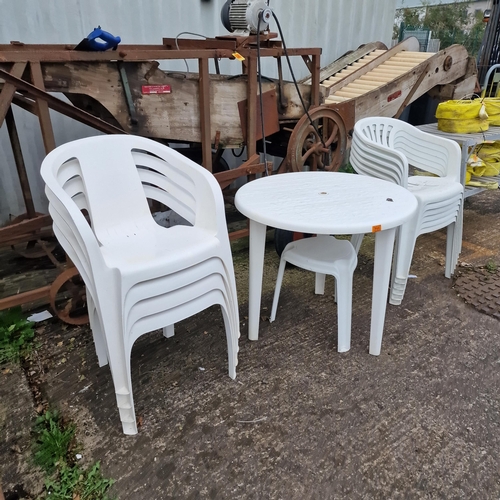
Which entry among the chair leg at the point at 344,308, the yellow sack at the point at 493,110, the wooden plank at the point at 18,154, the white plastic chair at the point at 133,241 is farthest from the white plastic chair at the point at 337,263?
the yellow sack at the point at 493,110

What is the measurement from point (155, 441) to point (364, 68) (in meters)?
3.86

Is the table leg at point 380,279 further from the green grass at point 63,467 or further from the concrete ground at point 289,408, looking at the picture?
the green grass at point 63,467

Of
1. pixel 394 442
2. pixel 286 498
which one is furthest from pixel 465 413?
pixel 286 498

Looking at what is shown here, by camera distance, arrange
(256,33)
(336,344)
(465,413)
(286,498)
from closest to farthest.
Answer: (286,498) < (465,413) < (336,344) < (256,33)

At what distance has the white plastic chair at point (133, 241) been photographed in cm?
150

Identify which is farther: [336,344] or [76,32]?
[76,32]

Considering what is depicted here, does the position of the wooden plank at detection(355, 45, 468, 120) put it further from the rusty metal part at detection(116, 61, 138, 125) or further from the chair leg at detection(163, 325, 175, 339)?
the chair leg at detection(163, 325, 175, 339)

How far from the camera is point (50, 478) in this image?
1521 mm

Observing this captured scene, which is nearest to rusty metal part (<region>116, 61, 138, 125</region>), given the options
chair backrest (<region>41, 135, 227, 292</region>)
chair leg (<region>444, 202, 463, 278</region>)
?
chair backrest (<region>41, 135, 227, 292</region>)

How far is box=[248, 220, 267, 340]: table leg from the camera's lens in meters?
1.96

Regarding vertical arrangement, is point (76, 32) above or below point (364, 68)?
above

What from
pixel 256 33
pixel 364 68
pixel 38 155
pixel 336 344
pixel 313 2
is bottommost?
pixel 336 344

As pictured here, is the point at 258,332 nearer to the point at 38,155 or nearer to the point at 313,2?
the point at 38,155

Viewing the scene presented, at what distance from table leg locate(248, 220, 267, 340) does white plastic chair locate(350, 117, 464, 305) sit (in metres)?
0.88
